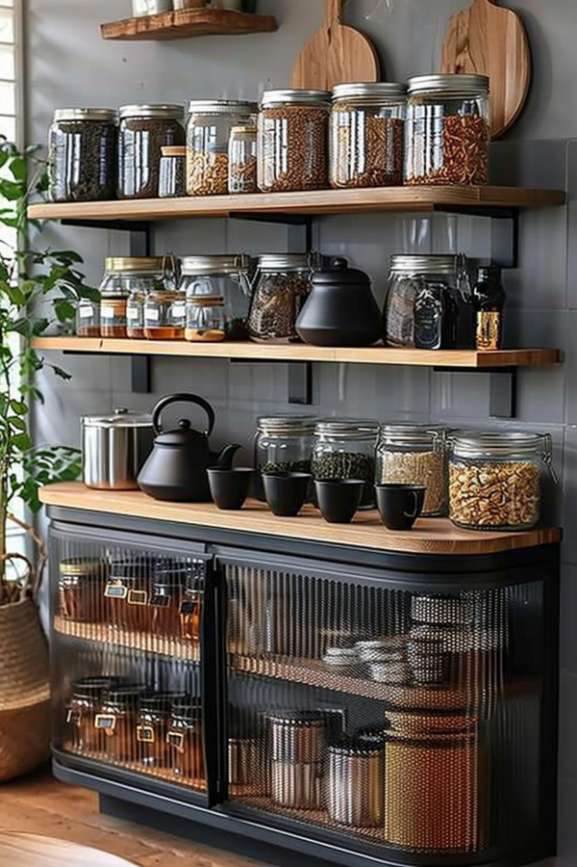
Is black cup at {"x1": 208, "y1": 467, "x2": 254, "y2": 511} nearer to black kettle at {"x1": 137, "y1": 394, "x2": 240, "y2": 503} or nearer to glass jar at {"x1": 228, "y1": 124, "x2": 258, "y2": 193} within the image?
black kettle at {"x1": 137, "y1": 394, "x2": 240, "y2": 503}

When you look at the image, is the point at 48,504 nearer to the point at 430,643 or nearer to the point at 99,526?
the point at 99,526

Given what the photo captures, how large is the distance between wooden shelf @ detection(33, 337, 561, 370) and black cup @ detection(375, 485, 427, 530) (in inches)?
10.2

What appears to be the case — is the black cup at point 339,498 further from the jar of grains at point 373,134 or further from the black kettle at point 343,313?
the jar of grains at point 373,134

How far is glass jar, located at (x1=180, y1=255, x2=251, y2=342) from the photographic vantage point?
387cm

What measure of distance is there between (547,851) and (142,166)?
5.91 feet

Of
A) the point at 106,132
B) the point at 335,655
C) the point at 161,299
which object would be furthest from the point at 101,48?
the point at 335,655

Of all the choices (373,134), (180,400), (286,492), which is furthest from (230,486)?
(373,134)

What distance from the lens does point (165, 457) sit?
153 inches

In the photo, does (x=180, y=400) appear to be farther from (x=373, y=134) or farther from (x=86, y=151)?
(x=373, y=134)

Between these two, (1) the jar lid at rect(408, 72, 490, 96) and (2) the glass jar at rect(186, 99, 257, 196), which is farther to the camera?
(2) the glass jar at rect(186, 99, 257, 196)

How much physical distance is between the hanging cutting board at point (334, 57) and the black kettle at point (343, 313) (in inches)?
19.1

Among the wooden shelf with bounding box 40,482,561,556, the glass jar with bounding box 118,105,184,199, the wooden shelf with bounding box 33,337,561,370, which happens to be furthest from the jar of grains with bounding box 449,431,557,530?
the glass jar with bounding box 118,105,184,199

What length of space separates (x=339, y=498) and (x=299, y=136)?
78cm

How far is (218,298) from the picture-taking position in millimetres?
3875
